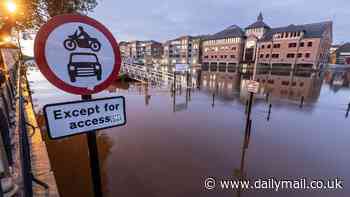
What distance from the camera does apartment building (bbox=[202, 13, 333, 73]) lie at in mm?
35438

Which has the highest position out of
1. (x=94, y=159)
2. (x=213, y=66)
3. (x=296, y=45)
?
(x=296, y=45)

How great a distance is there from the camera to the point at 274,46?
39844 millimetres

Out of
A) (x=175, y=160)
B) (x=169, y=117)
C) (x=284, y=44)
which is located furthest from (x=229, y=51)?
(x=175, y=160)

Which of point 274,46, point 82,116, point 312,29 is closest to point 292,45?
point 274,46

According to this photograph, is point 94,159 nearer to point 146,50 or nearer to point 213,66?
point 213,66

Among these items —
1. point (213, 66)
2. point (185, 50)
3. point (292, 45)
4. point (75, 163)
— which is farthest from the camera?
point (185, 50)

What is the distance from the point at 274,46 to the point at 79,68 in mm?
47713

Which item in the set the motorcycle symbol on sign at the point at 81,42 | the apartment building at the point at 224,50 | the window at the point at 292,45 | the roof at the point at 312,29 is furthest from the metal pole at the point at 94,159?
the roof at the point at 312,29

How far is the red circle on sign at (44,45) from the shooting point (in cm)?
112

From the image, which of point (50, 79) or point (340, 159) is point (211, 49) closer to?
point (340, 159)

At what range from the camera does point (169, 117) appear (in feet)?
26.7

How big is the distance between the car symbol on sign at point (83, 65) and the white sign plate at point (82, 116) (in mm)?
213

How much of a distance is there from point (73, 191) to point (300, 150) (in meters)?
6.52

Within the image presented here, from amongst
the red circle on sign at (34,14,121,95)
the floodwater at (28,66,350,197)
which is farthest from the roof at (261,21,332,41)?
the red circle on sign at (34,14,121,95)
